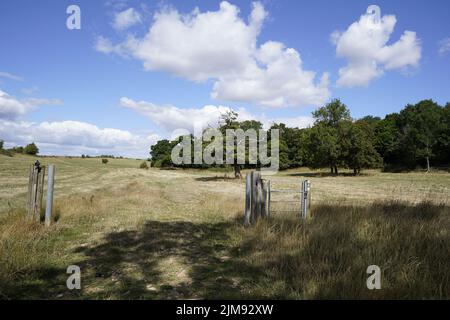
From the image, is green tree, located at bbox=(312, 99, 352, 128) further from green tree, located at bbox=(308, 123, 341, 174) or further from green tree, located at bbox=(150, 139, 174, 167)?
green tree, located at bbox=(150, 139, 174, 167)

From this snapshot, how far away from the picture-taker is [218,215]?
11391 mm

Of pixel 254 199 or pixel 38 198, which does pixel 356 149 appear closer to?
pixel 254 199

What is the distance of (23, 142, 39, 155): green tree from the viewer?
92244 mm

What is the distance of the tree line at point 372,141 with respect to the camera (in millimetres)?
51938

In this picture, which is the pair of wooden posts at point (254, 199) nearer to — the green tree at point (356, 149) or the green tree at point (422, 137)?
the green tree at point (356, 149)

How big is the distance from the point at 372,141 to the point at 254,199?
52900 mm

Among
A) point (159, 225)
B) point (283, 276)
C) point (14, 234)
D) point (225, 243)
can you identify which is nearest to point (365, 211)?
point (225, 243)

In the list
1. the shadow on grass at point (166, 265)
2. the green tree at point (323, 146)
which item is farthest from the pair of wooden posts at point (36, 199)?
the green tree at point (323, 146)

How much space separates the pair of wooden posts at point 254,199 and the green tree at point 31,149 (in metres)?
99.6

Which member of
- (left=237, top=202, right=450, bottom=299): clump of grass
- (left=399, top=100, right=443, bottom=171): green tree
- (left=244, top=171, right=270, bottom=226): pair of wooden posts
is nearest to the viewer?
(left=237, top=202, right=450, bottom=299): clump of grass

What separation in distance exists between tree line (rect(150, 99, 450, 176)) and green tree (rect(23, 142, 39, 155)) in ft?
169

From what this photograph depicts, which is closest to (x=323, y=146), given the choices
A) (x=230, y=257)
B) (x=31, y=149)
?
(x=230, y=257)

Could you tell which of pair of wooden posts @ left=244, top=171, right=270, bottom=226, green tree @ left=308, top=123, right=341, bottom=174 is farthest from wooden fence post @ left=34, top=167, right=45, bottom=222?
green tree @ left=308, top=123, right=341, bottom=174

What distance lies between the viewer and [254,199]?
9.10 metres
